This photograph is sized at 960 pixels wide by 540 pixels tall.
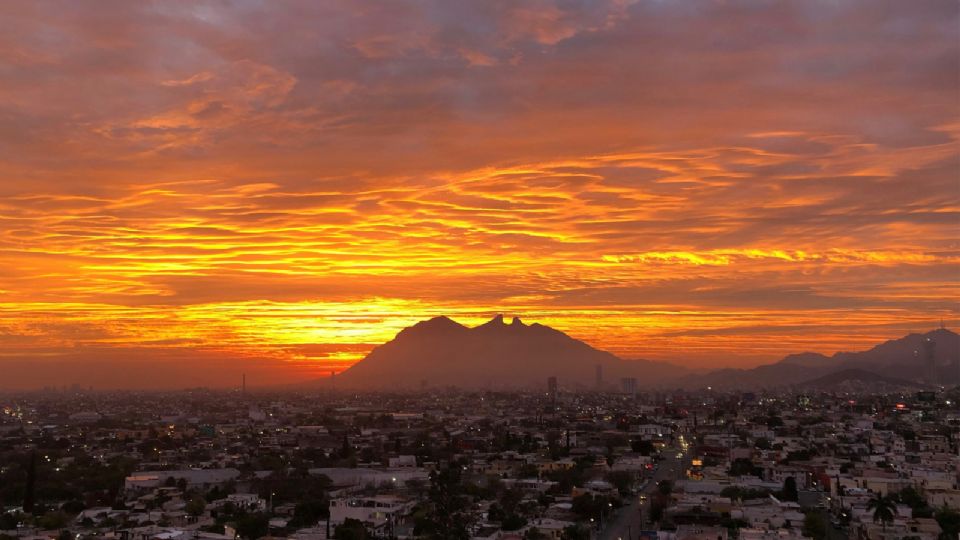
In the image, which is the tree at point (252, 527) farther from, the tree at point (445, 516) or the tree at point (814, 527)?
the tree at point (814, 527)

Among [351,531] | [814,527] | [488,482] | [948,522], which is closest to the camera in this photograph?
[351,531]

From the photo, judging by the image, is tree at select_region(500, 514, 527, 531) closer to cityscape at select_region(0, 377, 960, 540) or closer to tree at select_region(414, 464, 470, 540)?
cityscape at select_region(0, 377, 960, 540)

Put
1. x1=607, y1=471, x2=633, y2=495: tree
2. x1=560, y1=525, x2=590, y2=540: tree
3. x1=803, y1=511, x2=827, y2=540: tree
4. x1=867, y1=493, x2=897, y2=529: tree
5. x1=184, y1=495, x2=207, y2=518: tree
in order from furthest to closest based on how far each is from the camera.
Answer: x1=607, y1=471, x2=633, y2=495: tree, x1=184, y1=495, x2=207, y2=518: tree, x1=867, y1=493, x2=897, y2=529: tree, x1=803, y1=511, x2=827, y2=540: tree, x1=560, y1=525, x2=590, y2=540: tree

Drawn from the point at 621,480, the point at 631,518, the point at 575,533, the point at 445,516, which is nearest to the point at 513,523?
the point at 575,533

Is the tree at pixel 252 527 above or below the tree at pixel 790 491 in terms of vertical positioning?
above

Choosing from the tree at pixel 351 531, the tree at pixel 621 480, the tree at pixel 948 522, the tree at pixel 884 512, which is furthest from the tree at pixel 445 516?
the tree at pixel 948 522

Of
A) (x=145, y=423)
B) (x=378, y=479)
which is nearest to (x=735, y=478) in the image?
(x=378, y=479)

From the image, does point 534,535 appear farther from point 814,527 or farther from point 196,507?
point 196,507

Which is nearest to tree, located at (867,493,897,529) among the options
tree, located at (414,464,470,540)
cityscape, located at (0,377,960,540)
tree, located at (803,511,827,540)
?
cityscape, located at (0,377,960,540)

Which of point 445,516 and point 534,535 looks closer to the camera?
point 445,516
